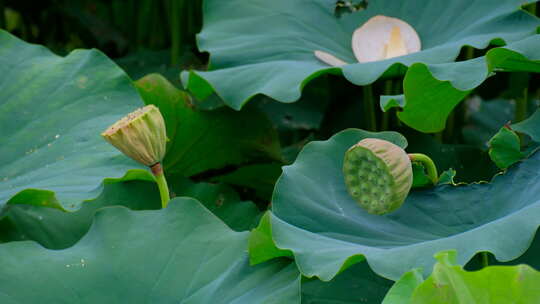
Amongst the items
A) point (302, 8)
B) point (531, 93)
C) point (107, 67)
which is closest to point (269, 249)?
point (107, 67)

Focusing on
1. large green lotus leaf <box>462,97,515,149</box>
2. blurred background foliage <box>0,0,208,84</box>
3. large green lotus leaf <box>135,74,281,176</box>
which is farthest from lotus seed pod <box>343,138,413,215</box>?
blurred background foliage <box>0,0,208,84</box>

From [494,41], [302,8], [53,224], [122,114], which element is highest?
[494,41]

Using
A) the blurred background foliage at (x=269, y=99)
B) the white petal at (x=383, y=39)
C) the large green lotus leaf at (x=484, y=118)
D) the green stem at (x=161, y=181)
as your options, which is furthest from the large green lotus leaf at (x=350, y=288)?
the large green lotus leaf at (x=484, y=118)

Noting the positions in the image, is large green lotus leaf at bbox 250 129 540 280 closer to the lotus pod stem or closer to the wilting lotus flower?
the lotus pod stem

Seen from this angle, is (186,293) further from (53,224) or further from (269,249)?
(53,224)

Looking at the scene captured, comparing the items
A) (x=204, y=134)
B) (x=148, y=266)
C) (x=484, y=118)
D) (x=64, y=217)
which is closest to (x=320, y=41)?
(x=204, y=134)

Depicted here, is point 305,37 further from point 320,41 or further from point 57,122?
point 57,122

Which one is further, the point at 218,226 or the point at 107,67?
the point at 107,67
